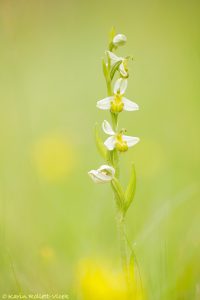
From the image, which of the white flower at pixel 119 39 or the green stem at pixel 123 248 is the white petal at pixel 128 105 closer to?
the white flower at pixel 119 39

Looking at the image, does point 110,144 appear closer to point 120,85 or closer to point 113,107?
point 113,107

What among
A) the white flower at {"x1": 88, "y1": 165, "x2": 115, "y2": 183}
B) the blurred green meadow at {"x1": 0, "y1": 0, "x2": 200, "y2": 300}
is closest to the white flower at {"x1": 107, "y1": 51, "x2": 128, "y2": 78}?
the white flower at {"x1": 88, "y1": 165, "x2": 115, "y2": 183}

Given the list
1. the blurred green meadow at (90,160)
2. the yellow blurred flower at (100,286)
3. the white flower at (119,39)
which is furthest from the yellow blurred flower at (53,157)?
the yellow blurred flower at (100,286)

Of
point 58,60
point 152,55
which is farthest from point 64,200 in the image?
point 58,60

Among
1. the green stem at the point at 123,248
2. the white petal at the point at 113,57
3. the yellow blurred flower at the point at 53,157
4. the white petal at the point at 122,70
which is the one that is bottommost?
the yellow blurred flower at the point at 53,157

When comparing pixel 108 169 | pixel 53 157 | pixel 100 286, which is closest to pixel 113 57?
pixel 108 169

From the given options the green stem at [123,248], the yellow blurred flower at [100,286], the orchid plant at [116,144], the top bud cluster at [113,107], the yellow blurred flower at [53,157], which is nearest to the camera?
the yellow blurred flower at [100,286]

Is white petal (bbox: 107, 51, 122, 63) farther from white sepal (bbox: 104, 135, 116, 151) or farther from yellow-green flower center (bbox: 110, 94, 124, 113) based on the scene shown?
white sepal (bbox: 104, 135, 116, 151)
